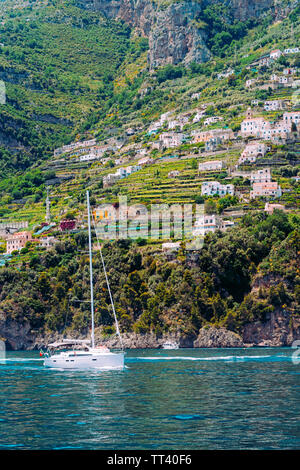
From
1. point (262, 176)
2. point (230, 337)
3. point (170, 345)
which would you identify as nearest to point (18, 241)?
point (262, 176)

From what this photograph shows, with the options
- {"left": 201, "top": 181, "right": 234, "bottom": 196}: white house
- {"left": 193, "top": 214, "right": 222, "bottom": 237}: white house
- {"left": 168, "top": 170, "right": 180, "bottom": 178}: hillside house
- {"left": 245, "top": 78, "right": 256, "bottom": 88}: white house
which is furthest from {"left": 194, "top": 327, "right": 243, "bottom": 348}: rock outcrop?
{"left": 245, "top": 78, "right": 256, "bottom": 88}: white house

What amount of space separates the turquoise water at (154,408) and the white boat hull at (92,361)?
0.76 metres

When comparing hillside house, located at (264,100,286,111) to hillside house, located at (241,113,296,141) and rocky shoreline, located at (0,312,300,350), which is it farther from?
rocky shoreline, located at (0,312,300,350)

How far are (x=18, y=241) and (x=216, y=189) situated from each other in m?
32.8

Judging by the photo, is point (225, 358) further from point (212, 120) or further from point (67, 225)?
point (212, 120)

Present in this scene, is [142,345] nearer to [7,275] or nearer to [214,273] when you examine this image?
[214,273]

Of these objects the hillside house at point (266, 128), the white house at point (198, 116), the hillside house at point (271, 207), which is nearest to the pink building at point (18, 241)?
the hillside house at point (271, 207)

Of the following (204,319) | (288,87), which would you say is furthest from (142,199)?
(288,87)

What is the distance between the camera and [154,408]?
33469 mm

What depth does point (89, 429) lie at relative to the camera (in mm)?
28484

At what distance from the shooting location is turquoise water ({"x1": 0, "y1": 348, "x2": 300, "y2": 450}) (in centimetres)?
2609

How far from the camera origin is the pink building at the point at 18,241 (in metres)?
115

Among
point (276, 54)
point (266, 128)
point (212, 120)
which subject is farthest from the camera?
point (276, 54)

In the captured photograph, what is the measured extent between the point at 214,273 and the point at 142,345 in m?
12.2
